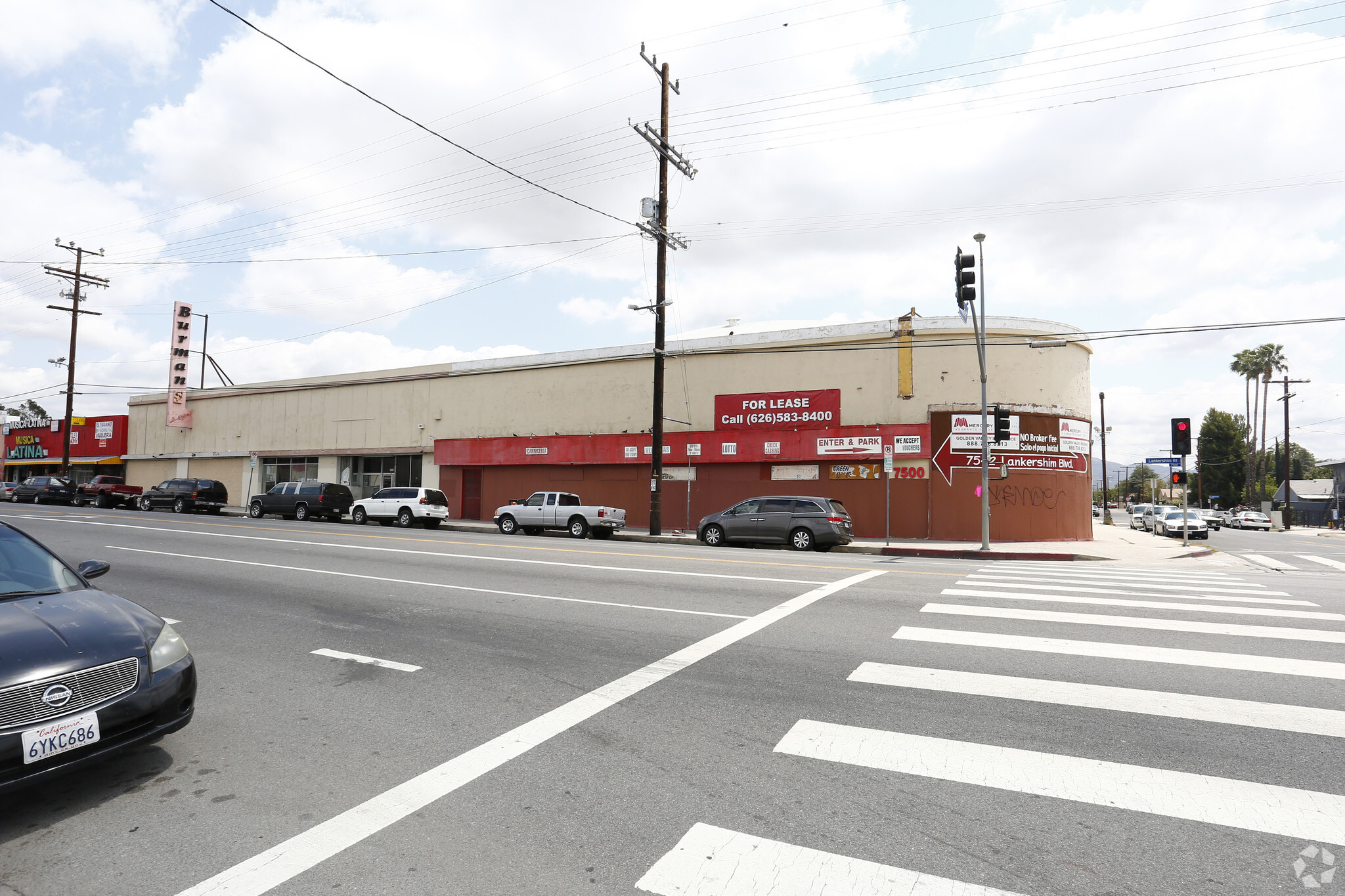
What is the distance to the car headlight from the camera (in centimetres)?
420

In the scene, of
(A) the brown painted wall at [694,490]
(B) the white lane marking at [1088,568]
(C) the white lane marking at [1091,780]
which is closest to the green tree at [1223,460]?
(A) the brown painted wall at [694,490]

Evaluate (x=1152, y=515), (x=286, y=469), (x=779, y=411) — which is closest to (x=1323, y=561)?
(x=779, y=411)

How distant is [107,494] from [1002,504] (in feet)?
137

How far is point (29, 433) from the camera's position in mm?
51250

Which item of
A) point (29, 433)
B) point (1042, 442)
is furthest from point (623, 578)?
point (29, 433)

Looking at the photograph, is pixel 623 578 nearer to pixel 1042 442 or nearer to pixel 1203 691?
pixel 1203 691

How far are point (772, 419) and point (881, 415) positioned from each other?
12.3 ft

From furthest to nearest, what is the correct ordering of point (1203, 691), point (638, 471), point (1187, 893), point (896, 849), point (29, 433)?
point (29, 433) < point (638, 471) < point (1203, 691) < point (896, 849) < point (1187, 893)

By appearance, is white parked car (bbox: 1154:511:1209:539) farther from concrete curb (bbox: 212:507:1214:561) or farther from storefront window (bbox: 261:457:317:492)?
storefront window (bbox: 261:457:317:492)

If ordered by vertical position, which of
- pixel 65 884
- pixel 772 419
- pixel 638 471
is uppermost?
pixel 772 419

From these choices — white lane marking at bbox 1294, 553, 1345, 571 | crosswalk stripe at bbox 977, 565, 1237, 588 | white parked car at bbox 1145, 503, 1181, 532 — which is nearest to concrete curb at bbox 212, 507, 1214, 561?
white lane marking at bbox 1294, 553, 1345, 571

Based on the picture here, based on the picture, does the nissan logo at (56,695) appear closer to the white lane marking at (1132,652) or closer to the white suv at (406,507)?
the white lane marking at (1132,652)

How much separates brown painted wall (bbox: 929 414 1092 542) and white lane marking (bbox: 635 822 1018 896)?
870 inches

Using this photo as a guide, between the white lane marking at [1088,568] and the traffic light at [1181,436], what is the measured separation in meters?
7.00
